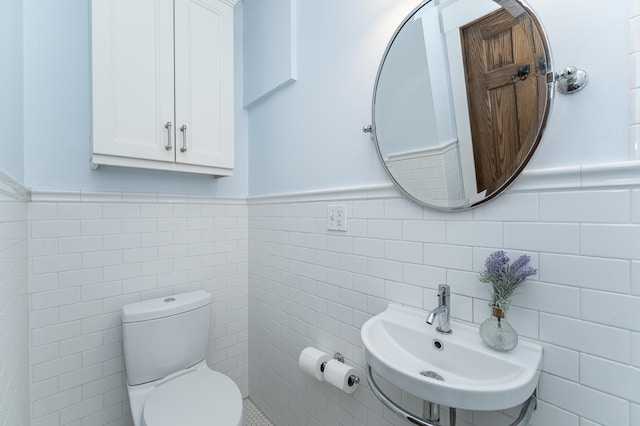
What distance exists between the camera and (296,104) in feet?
4.91

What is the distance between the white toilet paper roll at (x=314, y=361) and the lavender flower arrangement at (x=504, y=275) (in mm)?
772

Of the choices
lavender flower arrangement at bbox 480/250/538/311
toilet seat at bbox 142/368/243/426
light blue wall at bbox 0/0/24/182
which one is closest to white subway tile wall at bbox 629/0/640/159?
lavender flower arrangement at bbox 480/250/538/311

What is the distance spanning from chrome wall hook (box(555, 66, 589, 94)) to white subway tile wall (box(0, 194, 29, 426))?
1.49m

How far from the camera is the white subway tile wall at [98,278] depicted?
121cm

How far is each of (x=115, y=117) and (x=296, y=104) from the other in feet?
2.79

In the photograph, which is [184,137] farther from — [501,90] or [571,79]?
[571,79]

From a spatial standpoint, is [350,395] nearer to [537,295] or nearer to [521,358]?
[521,358]

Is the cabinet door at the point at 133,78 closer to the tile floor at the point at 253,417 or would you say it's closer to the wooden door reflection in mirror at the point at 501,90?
the wooden door reflection in mirror at the point at 501,90

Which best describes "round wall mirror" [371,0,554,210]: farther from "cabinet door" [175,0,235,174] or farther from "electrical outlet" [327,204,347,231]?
"cabinet door" [175,0,235,174]

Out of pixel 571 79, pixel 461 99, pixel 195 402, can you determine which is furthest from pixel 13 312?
pixel 571 79

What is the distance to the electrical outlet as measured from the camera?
1.23m

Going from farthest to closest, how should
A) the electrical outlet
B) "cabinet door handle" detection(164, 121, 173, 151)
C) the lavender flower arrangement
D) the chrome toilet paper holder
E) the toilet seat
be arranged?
"cabinet door handle" detection(164, 121, 173, 151) < the electrical outlet < the chrome toilet paper holder < the toilet seat < the lavender flower arrangement

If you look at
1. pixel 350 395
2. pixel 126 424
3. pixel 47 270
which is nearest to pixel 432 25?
pixel 350 395

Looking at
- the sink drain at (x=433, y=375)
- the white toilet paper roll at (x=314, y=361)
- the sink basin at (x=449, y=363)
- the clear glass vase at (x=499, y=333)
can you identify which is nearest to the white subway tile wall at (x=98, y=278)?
the white toilet paper roll at (x=314, y=361)
